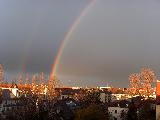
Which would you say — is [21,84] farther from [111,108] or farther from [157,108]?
[157,108]

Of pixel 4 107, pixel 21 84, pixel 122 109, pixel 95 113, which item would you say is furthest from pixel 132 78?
pixel 21 84

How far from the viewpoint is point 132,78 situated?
76.1 m

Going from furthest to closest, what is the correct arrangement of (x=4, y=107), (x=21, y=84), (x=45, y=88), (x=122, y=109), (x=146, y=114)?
(x=21, y=84), (x=45, y=88), (x=4, y=107), (x=122, y=109), (x=146, y=114)

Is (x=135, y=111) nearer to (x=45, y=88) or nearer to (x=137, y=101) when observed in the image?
(x=137, y=101)

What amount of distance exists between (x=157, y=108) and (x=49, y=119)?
18.5 m

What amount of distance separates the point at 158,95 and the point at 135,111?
499cm

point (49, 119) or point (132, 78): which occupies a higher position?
point (132, 78)

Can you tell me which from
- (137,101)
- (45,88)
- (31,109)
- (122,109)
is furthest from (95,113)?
→ (45,88)

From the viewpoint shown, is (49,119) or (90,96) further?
(90,96)

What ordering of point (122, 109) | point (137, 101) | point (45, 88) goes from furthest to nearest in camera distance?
1. point (45, 88)
2. point (122, 109)
3. point (137, 101)

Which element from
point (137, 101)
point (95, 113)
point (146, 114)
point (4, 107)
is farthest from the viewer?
point (4, 107)

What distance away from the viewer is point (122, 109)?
8438 centimetres

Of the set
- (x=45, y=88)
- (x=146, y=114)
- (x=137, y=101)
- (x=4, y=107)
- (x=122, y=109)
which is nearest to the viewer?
(x=146, y=114)

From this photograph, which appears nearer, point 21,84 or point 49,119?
point 49,119
